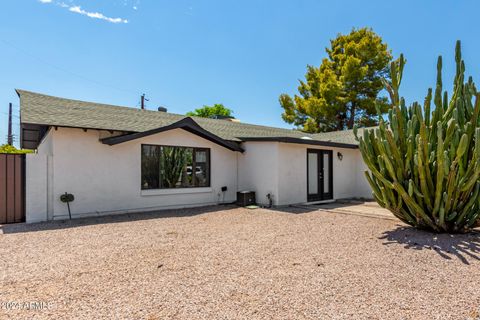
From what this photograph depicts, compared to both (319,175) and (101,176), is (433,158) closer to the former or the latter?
(319,175)

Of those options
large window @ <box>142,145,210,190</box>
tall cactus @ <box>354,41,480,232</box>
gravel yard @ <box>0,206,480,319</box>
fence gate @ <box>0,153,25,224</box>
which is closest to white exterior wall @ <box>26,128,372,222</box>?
large window @ <box>142,145,210,190</box>

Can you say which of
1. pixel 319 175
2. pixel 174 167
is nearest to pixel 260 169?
pixel 319 175

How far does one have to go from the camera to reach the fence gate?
26.7ft

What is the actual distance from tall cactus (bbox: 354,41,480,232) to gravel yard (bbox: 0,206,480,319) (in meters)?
0.55

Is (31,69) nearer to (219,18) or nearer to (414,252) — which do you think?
(219,18)

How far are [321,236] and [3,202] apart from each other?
8.71 meters

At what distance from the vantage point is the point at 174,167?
36.3 ft

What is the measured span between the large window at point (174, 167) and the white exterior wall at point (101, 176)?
228 millimetres

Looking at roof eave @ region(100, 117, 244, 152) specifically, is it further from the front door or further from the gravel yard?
the front door

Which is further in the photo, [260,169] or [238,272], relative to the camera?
[260,169]

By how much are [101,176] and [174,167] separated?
2615 mm

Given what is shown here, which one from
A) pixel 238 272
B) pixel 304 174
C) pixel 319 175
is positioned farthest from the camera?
pixel 319 175

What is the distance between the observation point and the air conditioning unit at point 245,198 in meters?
11.6

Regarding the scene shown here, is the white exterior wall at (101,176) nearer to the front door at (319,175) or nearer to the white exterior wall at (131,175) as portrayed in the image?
the white exterior wall at (131,175)
